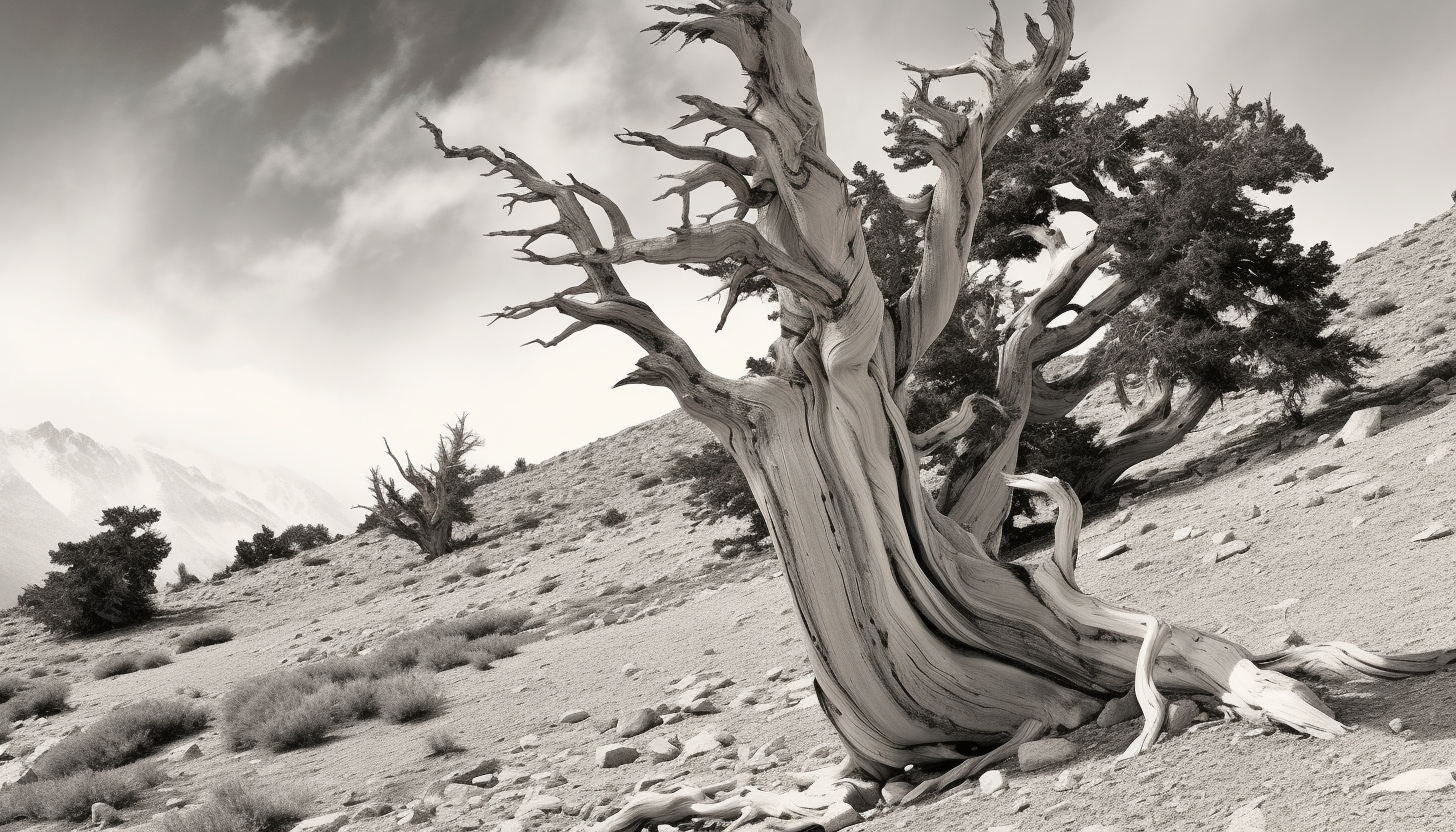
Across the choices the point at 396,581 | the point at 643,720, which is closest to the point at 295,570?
the point at 396,581

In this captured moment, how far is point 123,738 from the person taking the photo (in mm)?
8383

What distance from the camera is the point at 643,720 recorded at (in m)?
6.52

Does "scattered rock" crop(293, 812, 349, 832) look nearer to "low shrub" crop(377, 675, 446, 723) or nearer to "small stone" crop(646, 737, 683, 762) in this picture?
"small stone" crop(646, 737, 683, 762)

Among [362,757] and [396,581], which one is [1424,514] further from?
[396,581]

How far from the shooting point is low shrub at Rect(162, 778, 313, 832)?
5.43 m

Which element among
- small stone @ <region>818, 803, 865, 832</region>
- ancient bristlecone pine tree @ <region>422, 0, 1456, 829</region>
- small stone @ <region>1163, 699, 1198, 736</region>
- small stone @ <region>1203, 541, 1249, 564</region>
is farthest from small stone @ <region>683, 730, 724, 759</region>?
small stone @ <region>1203, 541, 1249, 564</region>

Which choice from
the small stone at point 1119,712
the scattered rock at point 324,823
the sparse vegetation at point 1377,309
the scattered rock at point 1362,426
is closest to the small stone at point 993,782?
the small stone at point 1119,712

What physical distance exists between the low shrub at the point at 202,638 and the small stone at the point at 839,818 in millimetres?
16806

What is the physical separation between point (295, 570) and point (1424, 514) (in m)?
24.8

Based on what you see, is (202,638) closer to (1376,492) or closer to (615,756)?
(615,756)

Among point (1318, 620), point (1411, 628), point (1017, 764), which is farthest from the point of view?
point (1318, 620)

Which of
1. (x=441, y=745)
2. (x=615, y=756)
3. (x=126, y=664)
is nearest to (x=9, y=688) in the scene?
(x=126, y=664)

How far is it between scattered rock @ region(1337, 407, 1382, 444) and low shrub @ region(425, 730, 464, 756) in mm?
8504

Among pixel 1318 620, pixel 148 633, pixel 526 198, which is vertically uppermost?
pixel 526 198
